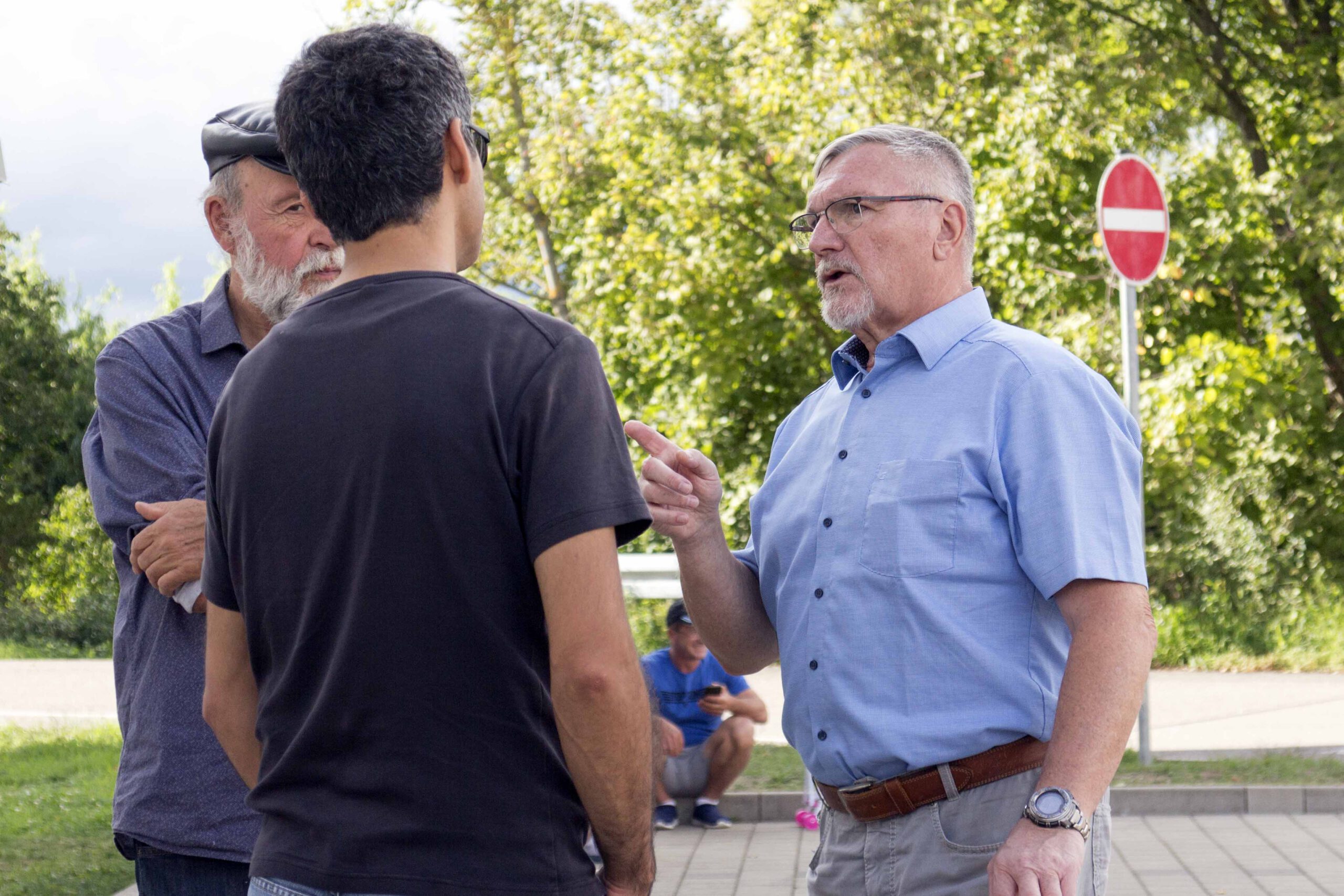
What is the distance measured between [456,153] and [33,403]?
25341mm

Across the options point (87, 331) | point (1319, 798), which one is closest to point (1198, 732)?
point (1319, 798)

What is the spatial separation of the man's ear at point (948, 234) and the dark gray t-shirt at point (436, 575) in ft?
4.36

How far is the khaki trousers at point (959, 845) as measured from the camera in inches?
93.0

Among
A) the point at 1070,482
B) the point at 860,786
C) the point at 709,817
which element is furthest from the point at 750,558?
the point at 709,817

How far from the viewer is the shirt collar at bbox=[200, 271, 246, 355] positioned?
7.86ft

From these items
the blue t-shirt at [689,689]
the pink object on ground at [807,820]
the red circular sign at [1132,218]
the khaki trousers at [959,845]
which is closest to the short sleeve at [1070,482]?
the khaki trousers at [959,845]

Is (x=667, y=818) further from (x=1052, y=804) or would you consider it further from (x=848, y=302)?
(x=1052, y=804)

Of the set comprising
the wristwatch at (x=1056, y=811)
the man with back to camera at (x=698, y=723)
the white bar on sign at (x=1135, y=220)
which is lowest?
the man with back to camera at (x=698, y=723)

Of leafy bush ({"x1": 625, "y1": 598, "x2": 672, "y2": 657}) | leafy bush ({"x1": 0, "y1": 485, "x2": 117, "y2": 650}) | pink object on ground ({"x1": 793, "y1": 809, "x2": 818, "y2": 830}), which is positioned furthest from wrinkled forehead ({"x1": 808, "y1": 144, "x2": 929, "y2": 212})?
leafy bush ({"x1": 0, "y1": 485, "x2": 117, "y2": 650})

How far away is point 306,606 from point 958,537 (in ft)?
3.90

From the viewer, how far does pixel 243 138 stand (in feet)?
7.66

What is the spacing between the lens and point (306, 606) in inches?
66.4

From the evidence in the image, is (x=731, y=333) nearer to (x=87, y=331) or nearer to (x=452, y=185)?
(x=452, y=185)

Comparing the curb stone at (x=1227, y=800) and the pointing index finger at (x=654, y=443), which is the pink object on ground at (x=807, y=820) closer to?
the curb stone at (x=1227, y=800)
